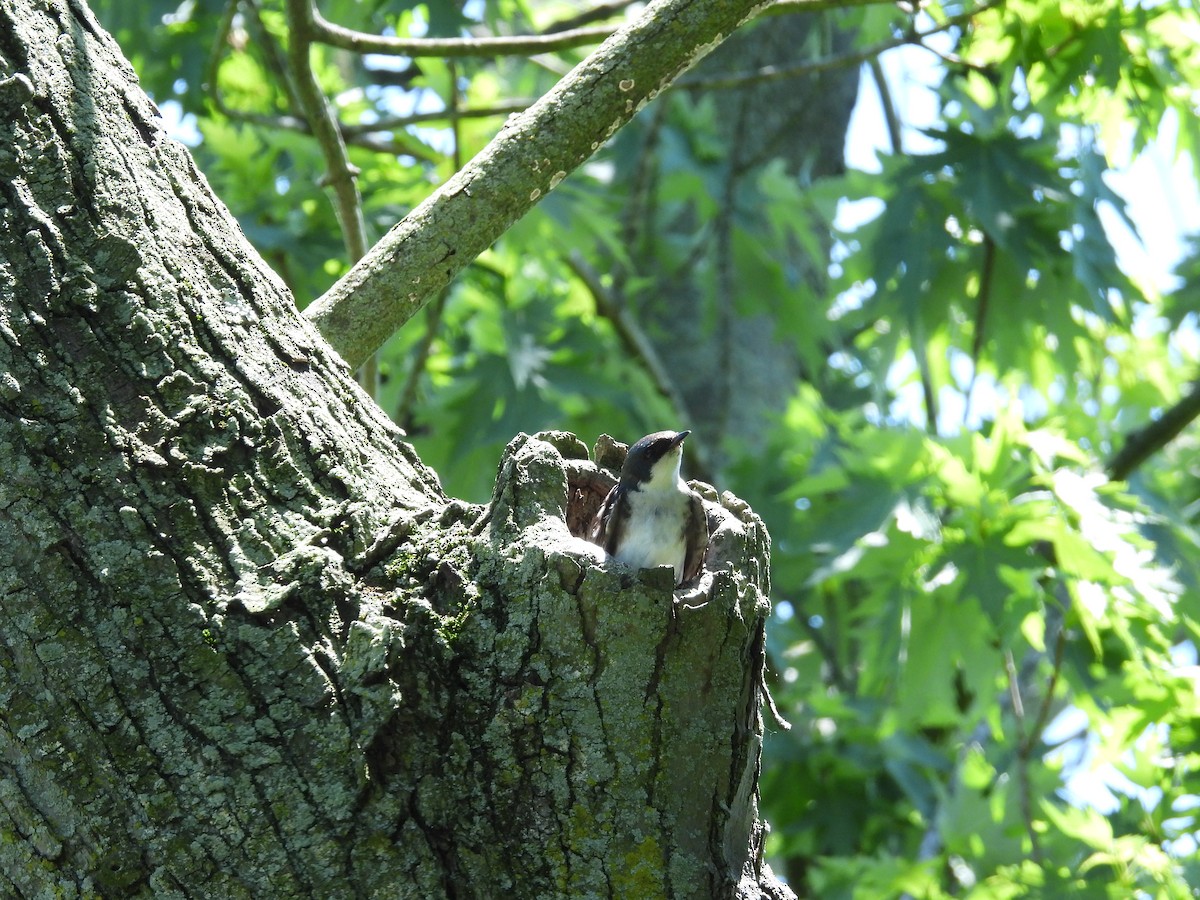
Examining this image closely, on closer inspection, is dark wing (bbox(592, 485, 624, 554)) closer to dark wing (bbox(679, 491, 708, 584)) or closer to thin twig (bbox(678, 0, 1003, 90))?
dark wing (bbox(679, 491, 708, 584))

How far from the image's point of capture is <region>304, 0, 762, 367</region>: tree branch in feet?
7.18

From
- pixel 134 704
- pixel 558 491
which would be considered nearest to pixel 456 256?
pixel 558 491

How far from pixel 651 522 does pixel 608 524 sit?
1.03ft

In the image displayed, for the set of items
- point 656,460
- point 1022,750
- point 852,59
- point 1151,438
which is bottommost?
point 1022,750

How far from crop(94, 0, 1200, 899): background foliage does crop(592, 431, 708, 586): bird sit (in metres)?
1.27

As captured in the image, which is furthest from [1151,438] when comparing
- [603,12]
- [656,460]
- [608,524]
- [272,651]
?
[272,651]

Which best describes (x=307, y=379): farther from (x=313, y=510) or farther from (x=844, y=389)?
(x=844, y=389)

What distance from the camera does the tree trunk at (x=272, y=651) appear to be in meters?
1.50

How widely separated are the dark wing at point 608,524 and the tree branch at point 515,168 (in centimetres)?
53

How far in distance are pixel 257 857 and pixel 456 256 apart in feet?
3.85

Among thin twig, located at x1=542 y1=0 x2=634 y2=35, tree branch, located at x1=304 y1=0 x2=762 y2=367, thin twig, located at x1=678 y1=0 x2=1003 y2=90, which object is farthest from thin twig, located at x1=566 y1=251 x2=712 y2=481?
tree branch, located at x1=304 y1=0 x2=762 y2=367

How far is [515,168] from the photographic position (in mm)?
2223

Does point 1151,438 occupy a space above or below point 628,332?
below

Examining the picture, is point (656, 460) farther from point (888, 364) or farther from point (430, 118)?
point (888, 364)
